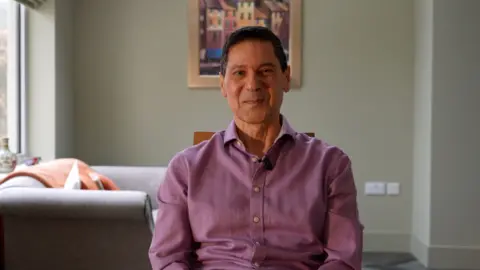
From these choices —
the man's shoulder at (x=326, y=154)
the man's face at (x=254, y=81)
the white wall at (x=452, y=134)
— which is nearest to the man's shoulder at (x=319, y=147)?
the man's shoulder at (x=326, y=154)

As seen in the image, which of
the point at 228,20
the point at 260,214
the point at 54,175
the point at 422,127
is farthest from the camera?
the point at 228,20

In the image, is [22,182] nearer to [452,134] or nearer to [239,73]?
Answer: [239,73]

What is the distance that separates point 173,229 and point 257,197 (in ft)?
0.75

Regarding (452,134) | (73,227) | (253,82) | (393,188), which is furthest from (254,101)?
(393,188)

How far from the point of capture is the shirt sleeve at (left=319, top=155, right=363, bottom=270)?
4.19ft

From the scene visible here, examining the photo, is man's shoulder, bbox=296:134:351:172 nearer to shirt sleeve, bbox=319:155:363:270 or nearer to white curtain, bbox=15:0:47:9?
shirt sleeve, bbox=319:155:363:270

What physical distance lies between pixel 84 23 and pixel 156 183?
1418 millimetres

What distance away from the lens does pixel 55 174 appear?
8.89 feet

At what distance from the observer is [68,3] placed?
3.78 meters

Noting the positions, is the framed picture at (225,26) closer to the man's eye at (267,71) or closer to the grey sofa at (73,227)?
the grey sofa at (73,227)

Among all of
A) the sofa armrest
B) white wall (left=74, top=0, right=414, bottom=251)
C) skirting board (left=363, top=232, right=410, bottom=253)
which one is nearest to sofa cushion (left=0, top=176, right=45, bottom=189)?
the sofa armrest

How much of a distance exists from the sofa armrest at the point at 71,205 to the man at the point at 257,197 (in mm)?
731

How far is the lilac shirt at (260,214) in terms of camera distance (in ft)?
4.23

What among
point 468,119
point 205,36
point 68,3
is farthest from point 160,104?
point 468,119
